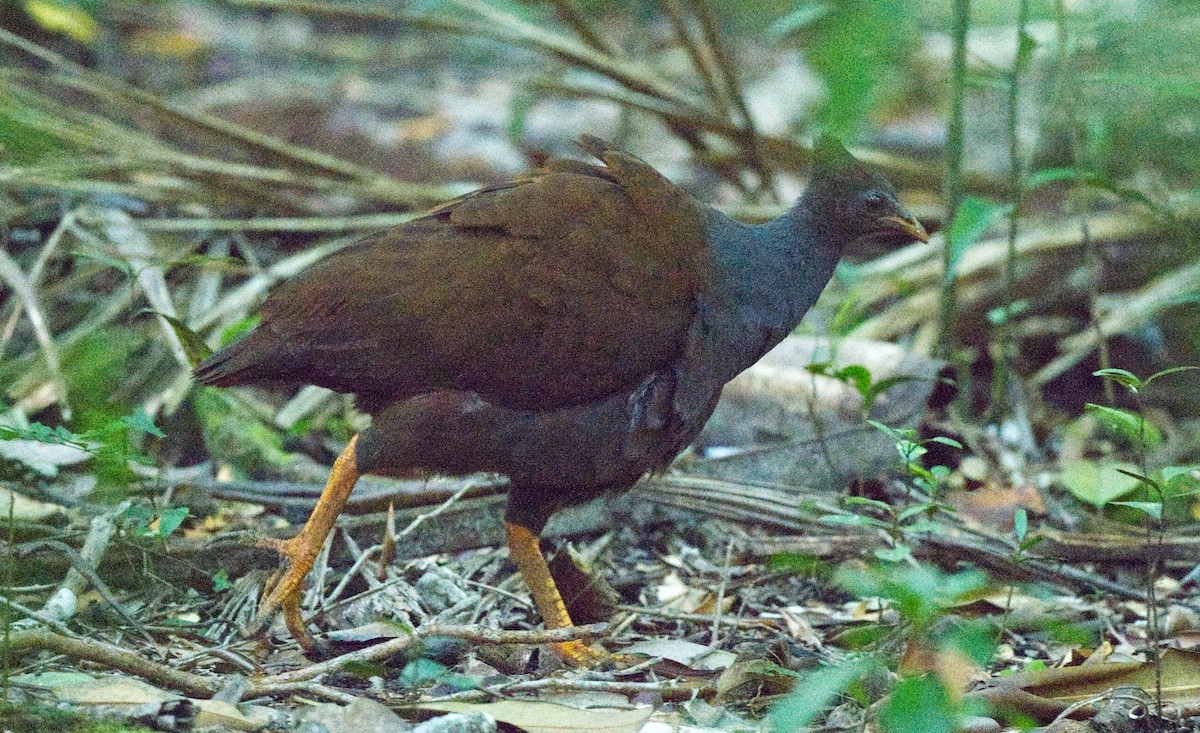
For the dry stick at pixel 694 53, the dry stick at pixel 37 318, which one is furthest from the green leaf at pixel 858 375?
the dry stick at pixel 694 53

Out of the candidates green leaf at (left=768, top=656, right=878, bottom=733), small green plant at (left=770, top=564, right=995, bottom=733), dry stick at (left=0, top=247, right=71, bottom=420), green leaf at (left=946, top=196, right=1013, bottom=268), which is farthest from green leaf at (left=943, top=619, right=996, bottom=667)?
dry stick at (left=0, top=247, right=71, bottom=420)

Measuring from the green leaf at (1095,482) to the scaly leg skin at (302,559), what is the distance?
A: 94.5 inches

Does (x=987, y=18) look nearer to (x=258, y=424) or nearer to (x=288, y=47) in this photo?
(x=258, y=424)

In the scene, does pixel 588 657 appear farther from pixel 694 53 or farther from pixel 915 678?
pixel 694 53

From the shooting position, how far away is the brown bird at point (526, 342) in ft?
10.9

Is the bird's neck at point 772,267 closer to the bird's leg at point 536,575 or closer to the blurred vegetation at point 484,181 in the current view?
the blurred vegetation at point 484,181

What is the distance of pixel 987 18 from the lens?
5.78 m

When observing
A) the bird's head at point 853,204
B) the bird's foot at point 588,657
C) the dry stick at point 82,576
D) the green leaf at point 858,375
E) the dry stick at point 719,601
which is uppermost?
the bird's head at point 853,204

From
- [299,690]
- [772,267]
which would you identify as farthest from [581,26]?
[299,690]

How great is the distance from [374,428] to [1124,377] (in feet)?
5.96

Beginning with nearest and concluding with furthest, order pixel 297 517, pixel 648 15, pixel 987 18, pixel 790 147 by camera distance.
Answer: pixel 297 517, pixel 987 18, pixel 790 147, pixel 648 15

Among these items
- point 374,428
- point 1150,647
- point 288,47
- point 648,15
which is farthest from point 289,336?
point 648,15

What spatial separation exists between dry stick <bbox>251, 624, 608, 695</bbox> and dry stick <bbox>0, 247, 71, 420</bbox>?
185 cm

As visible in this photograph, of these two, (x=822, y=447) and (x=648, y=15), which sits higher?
(x=648, y=15)
